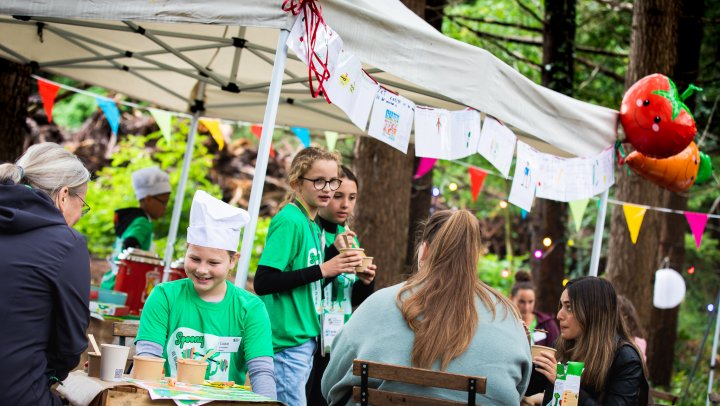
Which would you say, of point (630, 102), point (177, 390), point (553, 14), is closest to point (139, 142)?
point (553, 14)

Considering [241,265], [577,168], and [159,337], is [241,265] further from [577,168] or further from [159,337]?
[577,168]

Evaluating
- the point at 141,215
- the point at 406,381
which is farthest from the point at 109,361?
the point at 141,215

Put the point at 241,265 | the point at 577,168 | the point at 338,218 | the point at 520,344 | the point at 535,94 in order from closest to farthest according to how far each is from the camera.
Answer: the point at 520,344 → the point at 241,265 → the point at 338,218 → the point at 535,94 → the point at 577,168

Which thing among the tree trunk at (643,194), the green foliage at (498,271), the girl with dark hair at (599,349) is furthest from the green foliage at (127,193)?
the girl with dark hair at (599,349)

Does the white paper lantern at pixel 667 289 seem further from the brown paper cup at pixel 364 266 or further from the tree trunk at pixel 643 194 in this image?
the brown paper cup at pixel 364 266

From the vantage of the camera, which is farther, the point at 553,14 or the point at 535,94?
the point at 553,14

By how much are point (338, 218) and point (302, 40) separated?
1.09 m

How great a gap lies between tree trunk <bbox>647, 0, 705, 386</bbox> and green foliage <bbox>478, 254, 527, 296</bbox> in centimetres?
467

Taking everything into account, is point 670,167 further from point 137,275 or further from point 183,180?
point 183,180

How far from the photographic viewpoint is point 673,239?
44.7ft

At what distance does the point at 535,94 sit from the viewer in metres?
5.75

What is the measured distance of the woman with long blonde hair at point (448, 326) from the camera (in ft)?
10.7

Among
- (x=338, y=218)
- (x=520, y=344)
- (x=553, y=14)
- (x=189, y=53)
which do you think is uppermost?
(x=553, y=14)

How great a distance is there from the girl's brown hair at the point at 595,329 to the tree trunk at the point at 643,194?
576cm
